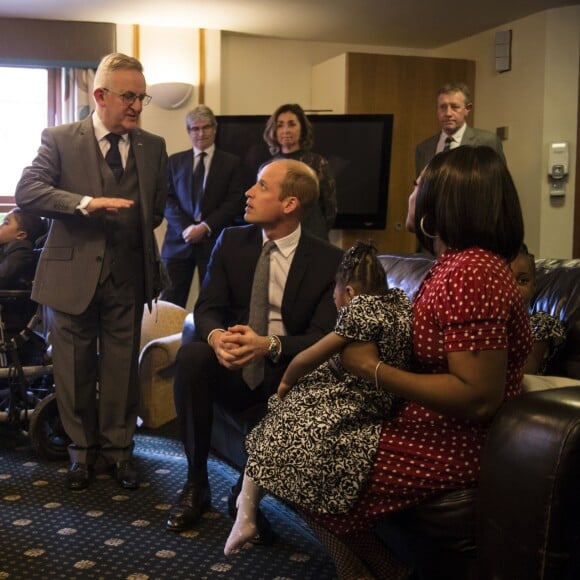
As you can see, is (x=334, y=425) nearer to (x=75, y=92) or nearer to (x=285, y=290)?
(x=285, y=290)

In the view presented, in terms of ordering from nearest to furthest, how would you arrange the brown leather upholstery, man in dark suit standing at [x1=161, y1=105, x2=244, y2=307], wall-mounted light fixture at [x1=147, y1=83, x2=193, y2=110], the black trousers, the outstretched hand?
the brown leather upholstery < the black trousers < the outstretched hand < man in dark suit standing at [x1=161, y1=105, x2=244, y2=307] < wall-mounted light fixture at [x1=147, y1=83, x2=193, y2=110]

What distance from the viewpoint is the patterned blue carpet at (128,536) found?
206 centimetres

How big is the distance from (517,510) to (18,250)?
2.40 meters

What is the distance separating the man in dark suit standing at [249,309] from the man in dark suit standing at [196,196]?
7.54ft

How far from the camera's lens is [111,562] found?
2.10 meters

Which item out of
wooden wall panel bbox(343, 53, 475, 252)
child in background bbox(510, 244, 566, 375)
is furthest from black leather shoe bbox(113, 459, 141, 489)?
wooden wall panel bbox(343, 53, 475, 252)

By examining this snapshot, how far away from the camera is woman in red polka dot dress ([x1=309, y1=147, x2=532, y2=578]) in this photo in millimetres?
1464

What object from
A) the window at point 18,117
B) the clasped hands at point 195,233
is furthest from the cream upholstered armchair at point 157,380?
the window at point 18,117

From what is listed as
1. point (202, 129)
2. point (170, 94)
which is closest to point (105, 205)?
point (202, 129)

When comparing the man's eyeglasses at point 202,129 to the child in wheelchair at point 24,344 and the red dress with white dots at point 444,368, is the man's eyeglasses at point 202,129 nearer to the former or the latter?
the child in wheelchair at point 24,344

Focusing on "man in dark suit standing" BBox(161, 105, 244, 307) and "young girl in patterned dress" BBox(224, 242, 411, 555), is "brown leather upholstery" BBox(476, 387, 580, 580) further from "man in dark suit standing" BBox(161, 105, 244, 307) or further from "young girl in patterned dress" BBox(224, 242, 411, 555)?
"man in dark suit standing" BBox(161, 105, 244, 307)

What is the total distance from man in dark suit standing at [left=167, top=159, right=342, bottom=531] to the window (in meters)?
4.14

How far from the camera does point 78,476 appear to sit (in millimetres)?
2709

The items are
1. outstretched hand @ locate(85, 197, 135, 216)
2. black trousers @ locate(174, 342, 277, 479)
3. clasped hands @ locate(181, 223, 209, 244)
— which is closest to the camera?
black trousers @ locate(174, 342, 277, 479)
